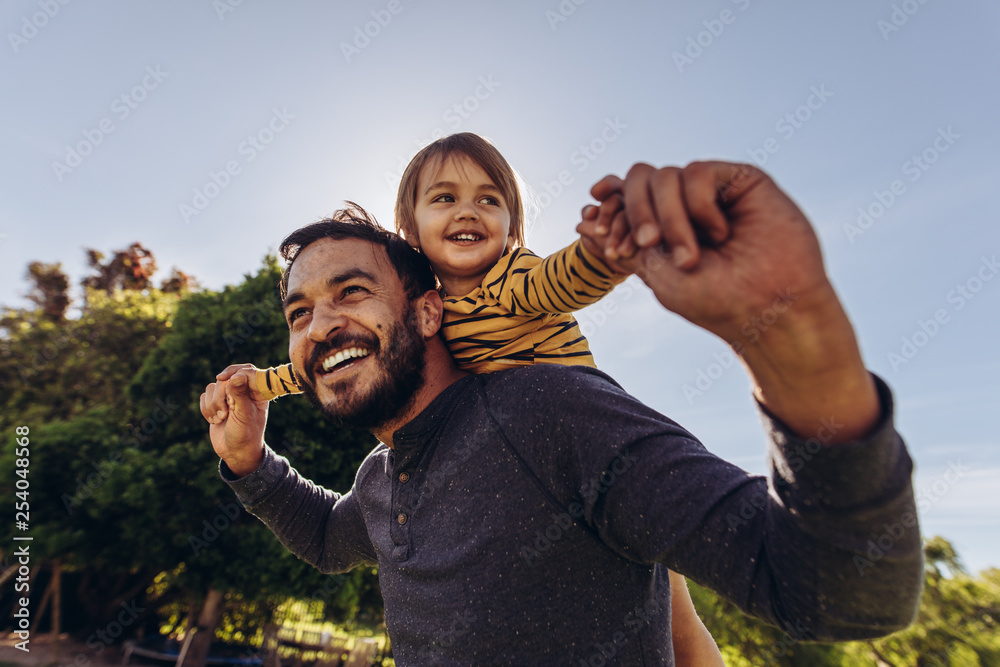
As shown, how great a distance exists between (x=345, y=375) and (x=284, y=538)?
3.81 ft

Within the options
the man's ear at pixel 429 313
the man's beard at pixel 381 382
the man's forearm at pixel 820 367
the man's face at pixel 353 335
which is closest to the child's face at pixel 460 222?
the man's ear at pixel 429 313

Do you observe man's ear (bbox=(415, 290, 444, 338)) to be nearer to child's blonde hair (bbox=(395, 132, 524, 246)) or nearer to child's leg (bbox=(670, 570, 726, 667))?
child's blonde hair (bbox=(395, 132, 524, 246))

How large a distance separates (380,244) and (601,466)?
5.29 feet

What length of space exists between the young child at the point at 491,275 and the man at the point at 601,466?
17 centimetres

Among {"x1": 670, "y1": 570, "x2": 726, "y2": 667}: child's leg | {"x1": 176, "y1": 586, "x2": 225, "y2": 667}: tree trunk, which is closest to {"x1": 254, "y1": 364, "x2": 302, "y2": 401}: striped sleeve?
{"x1": 670, "y1": 570, "x2": 726, "y2": 667}: child's leg

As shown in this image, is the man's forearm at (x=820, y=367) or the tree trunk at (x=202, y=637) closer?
the man's forearm at (x=820, y=367)

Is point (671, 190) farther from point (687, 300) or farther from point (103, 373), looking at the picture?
point (103, 373)

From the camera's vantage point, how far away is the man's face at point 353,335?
6.74 feet

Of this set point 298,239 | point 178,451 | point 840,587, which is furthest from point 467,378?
point 178,451

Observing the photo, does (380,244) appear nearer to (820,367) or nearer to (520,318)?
(520,318)

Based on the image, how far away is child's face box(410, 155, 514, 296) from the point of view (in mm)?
2527

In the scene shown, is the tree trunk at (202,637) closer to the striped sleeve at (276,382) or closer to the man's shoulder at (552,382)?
the striped sleeve at (276,382)

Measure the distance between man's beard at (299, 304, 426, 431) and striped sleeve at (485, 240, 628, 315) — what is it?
1.41ft

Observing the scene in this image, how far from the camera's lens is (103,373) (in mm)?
14297
